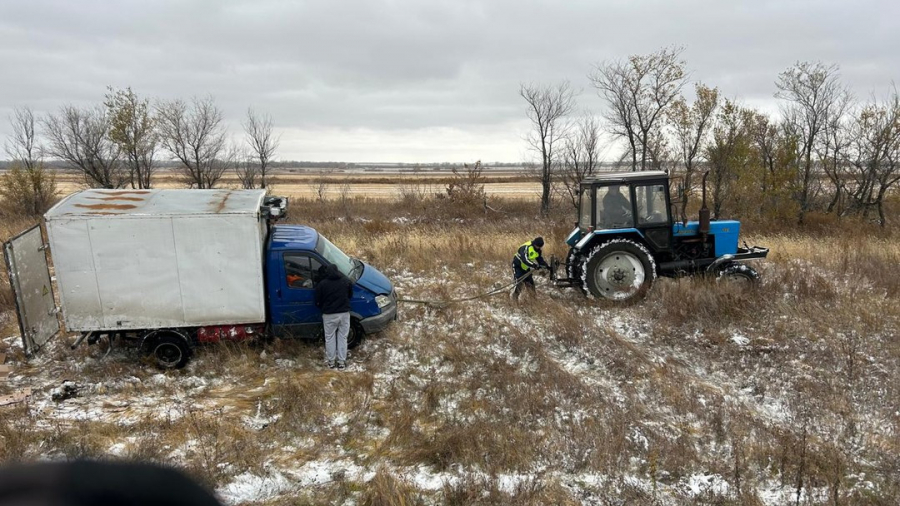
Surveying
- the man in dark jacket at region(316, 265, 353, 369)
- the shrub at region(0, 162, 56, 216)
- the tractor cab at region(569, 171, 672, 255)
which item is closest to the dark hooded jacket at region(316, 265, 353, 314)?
the man in dark jacket at region(316, 265, 353, 369)

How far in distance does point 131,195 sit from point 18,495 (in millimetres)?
7810

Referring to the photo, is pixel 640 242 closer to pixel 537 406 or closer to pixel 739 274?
pixel 739 274

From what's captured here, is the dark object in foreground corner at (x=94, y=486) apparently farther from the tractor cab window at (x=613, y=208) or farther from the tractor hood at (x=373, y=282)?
the tractor cab window at (x=613, y=208)

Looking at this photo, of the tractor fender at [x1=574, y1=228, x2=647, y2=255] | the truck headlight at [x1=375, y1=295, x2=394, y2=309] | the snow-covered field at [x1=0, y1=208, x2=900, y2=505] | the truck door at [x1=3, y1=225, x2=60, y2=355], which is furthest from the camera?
the tractor fender at [x1=574, y1=228, x2=647, y2=255]

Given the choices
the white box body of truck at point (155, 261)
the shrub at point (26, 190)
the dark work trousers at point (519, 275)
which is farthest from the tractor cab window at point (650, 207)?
the shrub at point (26, 190)

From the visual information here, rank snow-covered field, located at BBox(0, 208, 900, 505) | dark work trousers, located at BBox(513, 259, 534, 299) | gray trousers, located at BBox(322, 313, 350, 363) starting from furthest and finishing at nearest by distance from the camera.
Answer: dark work trousers, located at BBox(513, 259, 534, 299) → gray trousers, located at BBox(322, 313, 350, 363) → snow-covered field, located at BBox(0, 208, 900, 505)

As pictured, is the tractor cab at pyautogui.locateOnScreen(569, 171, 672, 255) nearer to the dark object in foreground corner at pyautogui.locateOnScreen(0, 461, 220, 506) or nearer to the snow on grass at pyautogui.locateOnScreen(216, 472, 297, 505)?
the snow on grass at pyautogui.locateOnScreen(216, 472, 297, 505)

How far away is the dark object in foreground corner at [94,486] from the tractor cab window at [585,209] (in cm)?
963

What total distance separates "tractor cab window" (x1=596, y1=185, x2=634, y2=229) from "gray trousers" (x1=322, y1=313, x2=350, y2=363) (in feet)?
17.4

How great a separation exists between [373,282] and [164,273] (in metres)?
2.96

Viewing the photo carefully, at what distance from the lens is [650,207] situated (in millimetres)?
9633

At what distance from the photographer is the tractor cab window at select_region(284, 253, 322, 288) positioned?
7.48 meters

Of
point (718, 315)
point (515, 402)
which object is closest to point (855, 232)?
point (718, 315)

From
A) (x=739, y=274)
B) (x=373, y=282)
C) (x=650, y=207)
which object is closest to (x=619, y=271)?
(x=650, y=207)
